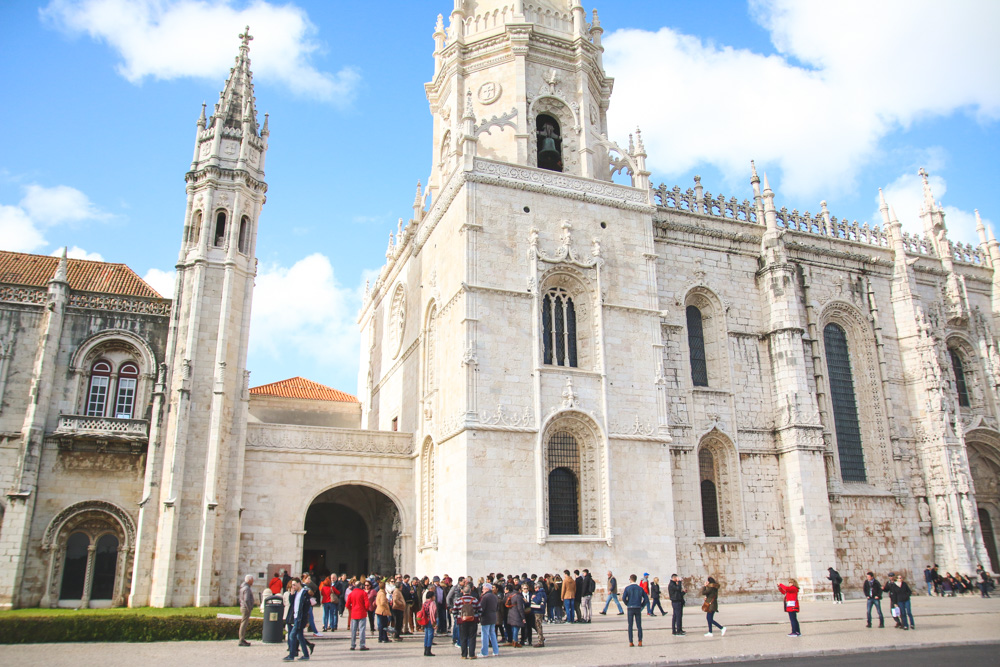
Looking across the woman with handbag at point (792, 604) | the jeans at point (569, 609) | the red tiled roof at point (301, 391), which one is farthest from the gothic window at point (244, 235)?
the woman with handbag at point (792, 604)

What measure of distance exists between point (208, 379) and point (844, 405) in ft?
77.9

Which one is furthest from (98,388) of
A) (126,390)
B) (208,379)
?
(208,379)

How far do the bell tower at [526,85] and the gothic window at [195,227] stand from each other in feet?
29.1

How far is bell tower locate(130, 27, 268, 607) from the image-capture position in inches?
883

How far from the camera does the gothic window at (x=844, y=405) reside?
93.9 feet

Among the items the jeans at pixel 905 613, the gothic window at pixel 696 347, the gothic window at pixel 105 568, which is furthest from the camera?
the gothic window at pixel 696 347

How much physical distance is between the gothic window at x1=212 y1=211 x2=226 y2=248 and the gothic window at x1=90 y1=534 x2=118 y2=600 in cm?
1033

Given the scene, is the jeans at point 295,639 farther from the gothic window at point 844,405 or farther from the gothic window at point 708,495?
the gothic window at point 844,405

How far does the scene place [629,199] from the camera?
26.6 metres

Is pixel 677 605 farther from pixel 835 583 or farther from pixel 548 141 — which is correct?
pixel 548 141

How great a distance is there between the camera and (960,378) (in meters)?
32.4

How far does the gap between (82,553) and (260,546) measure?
5.56 m

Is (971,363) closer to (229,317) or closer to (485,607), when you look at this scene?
(485,607)

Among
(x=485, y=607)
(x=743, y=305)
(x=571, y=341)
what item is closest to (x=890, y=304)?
(x=743, y=305)
